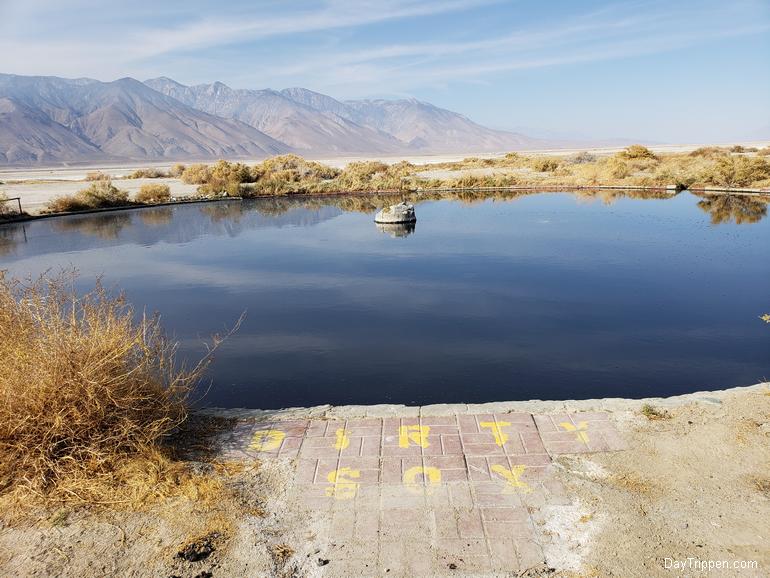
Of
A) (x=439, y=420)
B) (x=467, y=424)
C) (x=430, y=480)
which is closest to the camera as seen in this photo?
(x=430, y=480)

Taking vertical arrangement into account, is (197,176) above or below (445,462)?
above

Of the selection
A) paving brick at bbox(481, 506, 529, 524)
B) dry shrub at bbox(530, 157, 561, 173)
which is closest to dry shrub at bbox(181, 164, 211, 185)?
dry shrub at bbox(530, 157, 561, 173)

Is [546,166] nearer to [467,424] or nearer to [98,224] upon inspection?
[98,224]

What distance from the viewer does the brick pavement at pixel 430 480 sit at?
347cm

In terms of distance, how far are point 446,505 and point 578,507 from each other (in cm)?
92

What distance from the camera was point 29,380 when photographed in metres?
4.19

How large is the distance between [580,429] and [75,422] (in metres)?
4.14

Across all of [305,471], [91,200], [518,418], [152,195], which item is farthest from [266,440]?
[152,195]

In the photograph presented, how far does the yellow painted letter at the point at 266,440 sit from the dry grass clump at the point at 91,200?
76.3ft

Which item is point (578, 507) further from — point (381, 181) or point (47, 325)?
point (381, 181)

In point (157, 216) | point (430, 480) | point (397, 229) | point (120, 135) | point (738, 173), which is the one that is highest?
point (120, 135)

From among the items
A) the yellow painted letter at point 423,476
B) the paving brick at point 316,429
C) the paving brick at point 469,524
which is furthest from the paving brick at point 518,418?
the paving brick at point 316,429

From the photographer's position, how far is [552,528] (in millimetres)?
3656

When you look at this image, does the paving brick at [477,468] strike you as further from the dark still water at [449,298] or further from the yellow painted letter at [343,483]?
the dark still water at [449,298]
